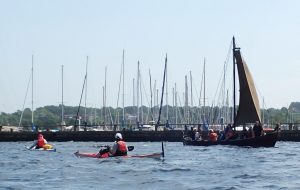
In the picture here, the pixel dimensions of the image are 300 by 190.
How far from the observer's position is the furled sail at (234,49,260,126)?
203 ft

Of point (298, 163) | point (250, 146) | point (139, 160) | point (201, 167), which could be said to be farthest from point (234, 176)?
point (250, 146)

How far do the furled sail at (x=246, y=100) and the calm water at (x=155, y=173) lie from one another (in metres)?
18.6

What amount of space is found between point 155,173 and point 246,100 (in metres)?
30.6

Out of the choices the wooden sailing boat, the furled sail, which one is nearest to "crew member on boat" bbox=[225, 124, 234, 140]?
the wooden sailing boat

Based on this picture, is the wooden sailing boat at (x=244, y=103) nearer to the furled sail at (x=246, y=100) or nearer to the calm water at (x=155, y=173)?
the furled sail at (x=246, y=100)

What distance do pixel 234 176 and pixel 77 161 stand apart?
13.0 meters

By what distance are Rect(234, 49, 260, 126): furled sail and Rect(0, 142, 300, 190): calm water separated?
1861 cm

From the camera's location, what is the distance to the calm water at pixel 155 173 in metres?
28.1

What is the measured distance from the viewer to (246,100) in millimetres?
62344

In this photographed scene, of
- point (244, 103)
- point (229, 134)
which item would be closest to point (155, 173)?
point (229, 134)

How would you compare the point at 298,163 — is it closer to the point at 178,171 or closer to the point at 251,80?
the point at 178,171

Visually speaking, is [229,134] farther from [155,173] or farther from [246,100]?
[155,173]

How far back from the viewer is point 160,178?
3045 centimetres

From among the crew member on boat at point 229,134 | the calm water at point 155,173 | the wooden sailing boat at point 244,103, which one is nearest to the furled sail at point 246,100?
the wooden sailing boat at point 244,103
